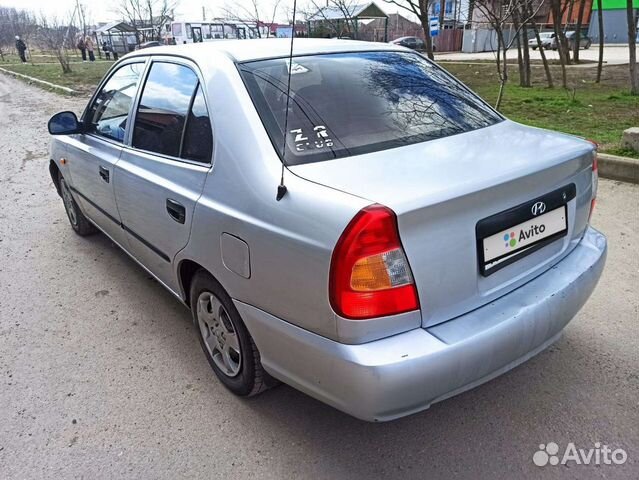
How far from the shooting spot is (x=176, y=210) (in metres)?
2.47

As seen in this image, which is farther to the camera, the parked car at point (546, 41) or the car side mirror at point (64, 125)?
the parked car at point (546, 41)

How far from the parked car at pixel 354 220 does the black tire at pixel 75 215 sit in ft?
5.93

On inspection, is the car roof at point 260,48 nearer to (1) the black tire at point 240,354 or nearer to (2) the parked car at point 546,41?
(1) the black tire at point 240,354

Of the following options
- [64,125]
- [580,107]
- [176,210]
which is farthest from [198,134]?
[580,107]

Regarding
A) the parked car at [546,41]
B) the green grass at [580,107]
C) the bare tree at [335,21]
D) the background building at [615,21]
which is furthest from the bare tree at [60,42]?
the background building at [615,21]

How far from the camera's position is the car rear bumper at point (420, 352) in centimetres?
169

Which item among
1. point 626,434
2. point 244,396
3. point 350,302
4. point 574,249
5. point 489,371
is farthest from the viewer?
point 244,396

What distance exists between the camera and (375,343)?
5.65ft

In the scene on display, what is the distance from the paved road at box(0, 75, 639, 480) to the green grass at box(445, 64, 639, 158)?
3.78 meters

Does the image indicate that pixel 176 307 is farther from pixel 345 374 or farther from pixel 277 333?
pixel 345 374

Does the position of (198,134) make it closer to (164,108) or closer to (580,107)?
(164,108)

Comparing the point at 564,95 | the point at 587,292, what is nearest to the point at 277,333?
the point at 587,292

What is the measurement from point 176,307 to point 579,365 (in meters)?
2.44

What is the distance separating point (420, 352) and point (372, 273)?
12.2 inches
